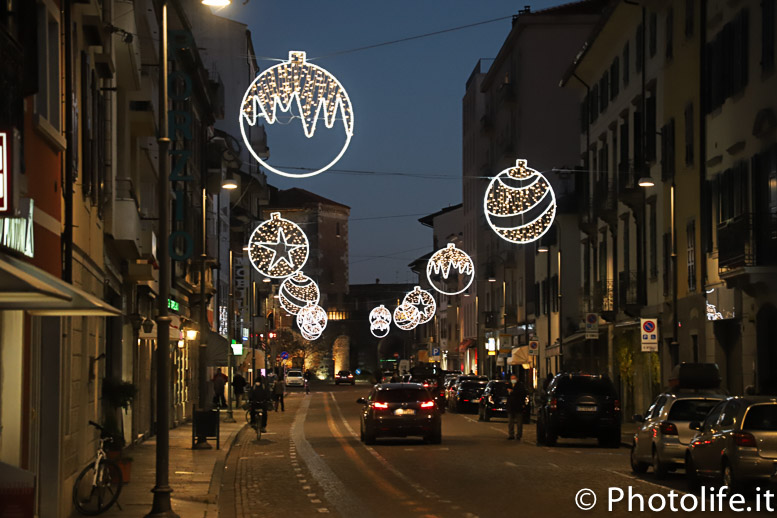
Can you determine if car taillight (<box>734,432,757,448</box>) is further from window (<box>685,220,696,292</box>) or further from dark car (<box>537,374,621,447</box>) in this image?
window (<box>685,220,696,292</box>)

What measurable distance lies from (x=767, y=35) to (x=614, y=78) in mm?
20097

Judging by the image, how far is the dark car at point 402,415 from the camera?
1372 inches

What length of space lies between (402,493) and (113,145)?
850cm

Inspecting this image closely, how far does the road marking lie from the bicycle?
2795 millimetres

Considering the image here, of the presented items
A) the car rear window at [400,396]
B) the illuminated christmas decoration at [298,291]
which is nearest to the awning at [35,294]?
the car rear window at [400,396]

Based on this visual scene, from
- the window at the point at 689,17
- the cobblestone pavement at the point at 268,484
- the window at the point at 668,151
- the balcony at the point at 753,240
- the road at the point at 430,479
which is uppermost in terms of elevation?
the window at the point at 689,17

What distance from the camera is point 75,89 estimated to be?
1922cm

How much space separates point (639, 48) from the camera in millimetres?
47312

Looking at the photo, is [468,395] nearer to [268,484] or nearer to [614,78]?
[614,78]

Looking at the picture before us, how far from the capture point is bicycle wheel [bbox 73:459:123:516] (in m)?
18.4

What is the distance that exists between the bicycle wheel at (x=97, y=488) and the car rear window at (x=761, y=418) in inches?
342

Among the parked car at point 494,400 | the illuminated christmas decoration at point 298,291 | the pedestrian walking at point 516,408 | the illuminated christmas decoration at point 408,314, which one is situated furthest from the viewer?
the illuminated christmas decoration at point 408,314

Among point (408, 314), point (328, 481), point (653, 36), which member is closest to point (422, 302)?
point (408, 314)

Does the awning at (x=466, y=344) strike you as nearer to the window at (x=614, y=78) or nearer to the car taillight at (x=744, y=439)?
the window at (x=614, y=78)
